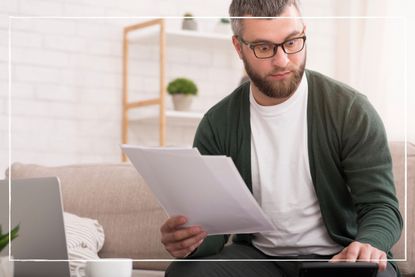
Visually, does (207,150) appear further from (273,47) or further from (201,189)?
(273,47)

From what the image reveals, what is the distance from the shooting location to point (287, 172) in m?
1.19

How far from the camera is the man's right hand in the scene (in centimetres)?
121

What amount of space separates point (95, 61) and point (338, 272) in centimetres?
58

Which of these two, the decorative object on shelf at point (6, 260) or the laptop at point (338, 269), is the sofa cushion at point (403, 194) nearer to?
the laptop at point (338, 269)

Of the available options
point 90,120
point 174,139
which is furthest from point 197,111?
point 90,120

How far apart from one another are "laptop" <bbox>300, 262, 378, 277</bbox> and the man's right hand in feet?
0.61

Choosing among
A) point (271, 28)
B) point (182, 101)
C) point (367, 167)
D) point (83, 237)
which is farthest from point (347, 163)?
point (83, 237)

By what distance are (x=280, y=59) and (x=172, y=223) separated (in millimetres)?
317

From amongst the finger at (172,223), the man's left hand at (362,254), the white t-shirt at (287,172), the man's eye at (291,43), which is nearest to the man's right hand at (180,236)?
the finger at (172,223)

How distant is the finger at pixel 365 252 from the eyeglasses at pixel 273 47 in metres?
0.32

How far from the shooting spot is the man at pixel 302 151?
3.79ft

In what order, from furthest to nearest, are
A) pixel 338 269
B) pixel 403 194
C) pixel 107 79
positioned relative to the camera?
pixel 107 79
pixel 403 194
pixel 338 269

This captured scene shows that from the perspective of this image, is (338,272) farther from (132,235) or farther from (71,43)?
(71,43)

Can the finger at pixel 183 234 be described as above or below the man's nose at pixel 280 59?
below
